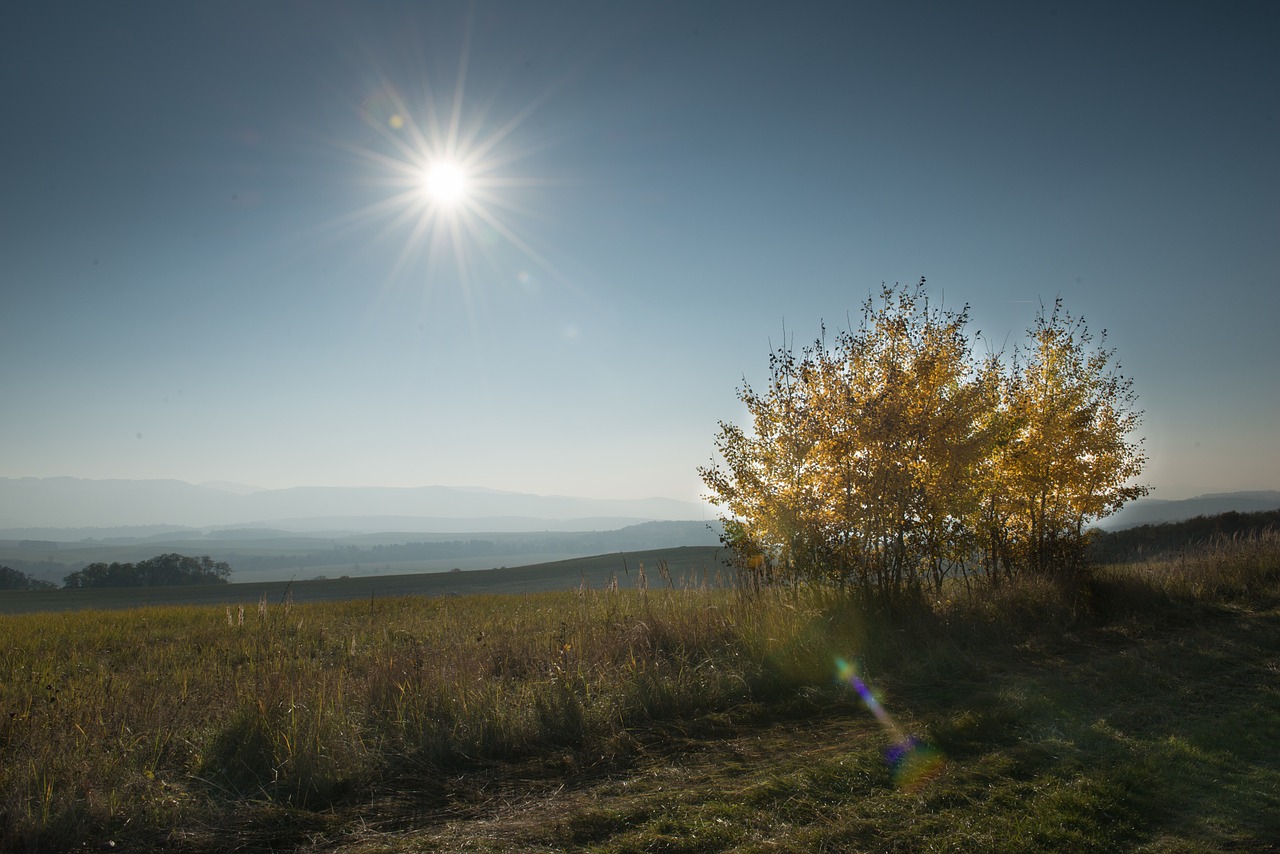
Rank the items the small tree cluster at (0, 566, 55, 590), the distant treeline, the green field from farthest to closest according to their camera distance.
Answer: the small tree cluster at (0, 566, 55, 590) < the green field < the distant treeline

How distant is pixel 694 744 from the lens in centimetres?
591

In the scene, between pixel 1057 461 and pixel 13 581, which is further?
pixel 13 581

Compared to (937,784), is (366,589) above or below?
below

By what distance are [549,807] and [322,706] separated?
8.43ft

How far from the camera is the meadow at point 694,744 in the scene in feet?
13.5

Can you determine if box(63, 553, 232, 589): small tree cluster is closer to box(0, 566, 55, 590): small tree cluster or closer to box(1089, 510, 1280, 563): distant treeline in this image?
box(0, 566, 55, 590): small tree cluster

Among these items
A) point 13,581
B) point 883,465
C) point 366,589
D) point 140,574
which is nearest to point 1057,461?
point 883,465

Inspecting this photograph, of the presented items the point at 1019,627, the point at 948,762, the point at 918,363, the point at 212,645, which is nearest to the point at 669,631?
the point at 948,762

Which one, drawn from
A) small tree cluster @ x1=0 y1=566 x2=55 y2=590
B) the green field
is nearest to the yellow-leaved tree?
the green field

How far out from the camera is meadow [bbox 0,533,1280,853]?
4.13 metres

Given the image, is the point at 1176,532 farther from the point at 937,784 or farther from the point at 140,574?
the point at 140,574

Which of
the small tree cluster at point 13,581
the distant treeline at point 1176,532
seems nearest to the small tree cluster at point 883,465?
the distant treeline at point 1176,532

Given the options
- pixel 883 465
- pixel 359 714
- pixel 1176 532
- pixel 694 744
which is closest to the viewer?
pixel 694 744

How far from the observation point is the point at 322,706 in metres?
5.95
